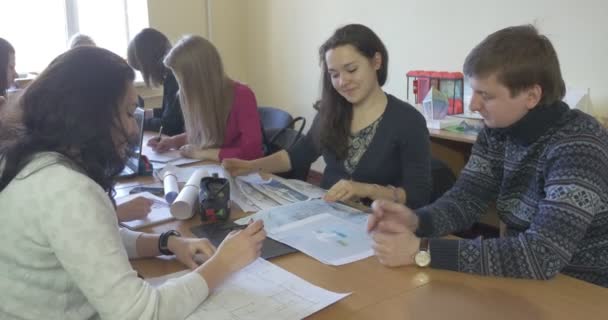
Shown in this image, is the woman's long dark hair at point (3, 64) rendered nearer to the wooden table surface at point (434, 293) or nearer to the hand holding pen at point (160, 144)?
the hand holding pen at point (160, 144)

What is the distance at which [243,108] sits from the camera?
2389 mm

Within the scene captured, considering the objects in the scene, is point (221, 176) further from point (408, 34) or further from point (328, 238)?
point (408, 34)

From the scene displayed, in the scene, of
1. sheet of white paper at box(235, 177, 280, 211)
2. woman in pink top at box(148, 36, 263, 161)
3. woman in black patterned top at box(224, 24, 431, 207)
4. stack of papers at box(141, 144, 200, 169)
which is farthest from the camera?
woman in pink top at box(148, 36, 263, 161)

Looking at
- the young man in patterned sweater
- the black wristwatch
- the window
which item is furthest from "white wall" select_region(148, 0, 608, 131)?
the black wristwatch

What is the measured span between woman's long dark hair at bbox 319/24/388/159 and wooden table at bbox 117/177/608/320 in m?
0.74

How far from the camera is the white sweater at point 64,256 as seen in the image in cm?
81

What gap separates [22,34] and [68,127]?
3397mm

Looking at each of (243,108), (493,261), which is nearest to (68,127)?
(493,261)

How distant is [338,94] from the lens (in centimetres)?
185

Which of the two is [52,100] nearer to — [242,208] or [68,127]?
[68,127]

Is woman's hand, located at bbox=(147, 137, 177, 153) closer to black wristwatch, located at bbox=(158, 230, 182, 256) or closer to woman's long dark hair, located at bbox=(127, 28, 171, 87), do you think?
woman's long dark hair, located at bbox=(127, 28, 171, 87)

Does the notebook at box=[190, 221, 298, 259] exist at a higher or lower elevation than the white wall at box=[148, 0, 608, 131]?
lower

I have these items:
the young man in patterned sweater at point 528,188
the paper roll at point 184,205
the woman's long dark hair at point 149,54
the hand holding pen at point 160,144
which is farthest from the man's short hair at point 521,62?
the woman's long dark hair at point 149,54

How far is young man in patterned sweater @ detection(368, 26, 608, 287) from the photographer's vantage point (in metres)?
1.02
